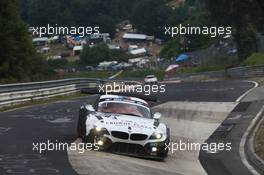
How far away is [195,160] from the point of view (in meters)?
14.1

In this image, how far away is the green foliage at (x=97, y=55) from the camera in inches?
3125

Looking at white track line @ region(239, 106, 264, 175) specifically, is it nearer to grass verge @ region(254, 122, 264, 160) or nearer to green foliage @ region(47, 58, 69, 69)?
grass verge @ region(254, 122, 264, 160)

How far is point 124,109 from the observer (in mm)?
15250

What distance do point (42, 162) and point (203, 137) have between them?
7282 mm

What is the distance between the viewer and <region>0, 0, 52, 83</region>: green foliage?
4291 cm

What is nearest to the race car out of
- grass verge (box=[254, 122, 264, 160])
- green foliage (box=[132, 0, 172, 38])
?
grass verge (box=[254, 122, 264, 160])

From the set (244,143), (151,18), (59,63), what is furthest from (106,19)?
(244,143)

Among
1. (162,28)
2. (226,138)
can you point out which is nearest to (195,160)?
(226,138)

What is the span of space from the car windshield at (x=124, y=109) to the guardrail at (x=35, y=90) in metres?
9.72

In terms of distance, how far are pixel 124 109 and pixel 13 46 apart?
29.6 metres

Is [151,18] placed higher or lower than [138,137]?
higher

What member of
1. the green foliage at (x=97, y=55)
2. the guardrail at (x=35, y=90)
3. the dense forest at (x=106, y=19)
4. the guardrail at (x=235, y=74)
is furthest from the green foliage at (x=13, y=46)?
the green foliage at (x=97, y=55)

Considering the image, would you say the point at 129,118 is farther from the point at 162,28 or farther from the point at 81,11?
the point at 162,28

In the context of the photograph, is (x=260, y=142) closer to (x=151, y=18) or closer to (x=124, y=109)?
(x=124, y=109)
